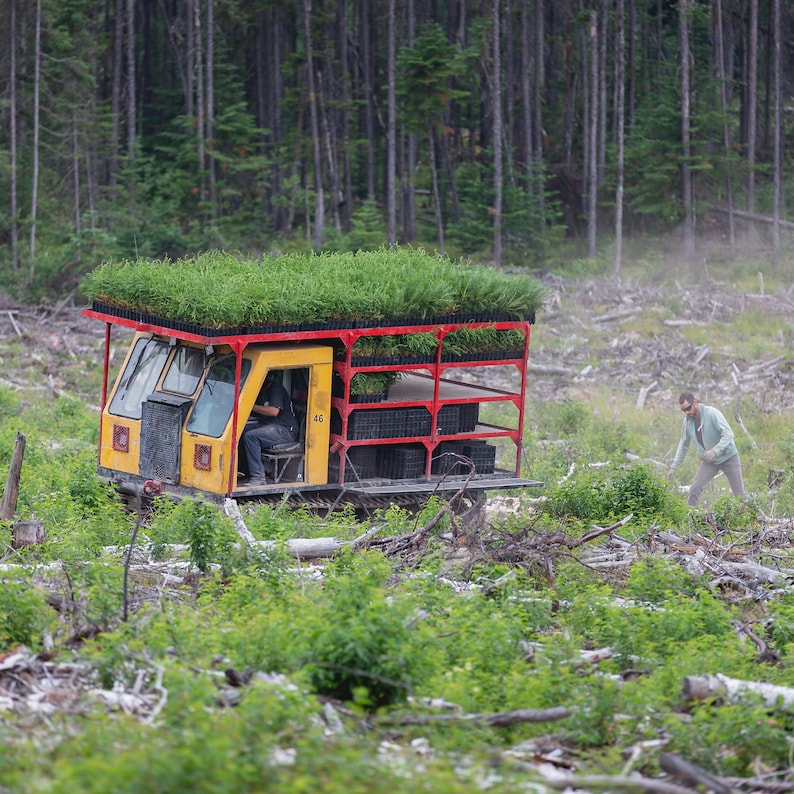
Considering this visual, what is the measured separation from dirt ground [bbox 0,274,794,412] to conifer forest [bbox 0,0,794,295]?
5235mm

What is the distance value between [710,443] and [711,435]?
0.12 metres

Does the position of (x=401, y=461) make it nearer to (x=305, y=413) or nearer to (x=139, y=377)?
(x=305, y=413)

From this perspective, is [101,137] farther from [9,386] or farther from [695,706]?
[695,706]

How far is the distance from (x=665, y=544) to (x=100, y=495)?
6042 millimetres

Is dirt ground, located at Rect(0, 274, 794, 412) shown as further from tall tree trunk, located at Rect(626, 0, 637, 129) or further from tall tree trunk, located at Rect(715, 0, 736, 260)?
tall tree trunk, located at Rect(626, 0, 637, 129)

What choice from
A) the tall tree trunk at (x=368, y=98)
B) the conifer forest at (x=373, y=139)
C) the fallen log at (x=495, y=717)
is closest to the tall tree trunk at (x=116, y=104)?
the conifer forest at (x=373, y=139)

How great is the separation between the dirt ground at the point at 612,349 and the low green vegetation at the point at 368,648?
11.2 metres

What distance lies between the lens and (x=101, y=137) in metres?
Answer: 41.4

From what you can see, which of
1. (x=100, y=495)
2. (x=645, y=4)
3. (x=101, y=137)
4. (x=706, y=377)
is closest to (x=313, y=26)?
(x=101, y=137)

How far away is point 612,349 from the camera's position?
28.8 m

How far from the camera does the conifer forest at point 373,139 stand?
38750mm

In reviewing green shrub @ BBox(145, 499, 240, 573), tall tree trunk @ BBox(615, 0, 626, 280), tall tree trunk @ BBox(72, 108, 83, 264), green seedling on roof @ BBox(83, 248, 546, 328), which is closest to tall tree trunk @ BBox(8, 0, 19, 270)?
tall tree trunk @ BBox(72, 108, 83, 264)

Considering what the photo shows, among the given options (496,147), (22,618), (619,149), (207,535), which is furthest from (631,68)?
(22,618)

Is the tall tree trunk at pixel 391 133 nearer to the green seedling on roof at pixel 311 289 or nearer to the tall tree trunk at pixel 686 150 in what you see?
the tall tree trunk at pixel 686 150
